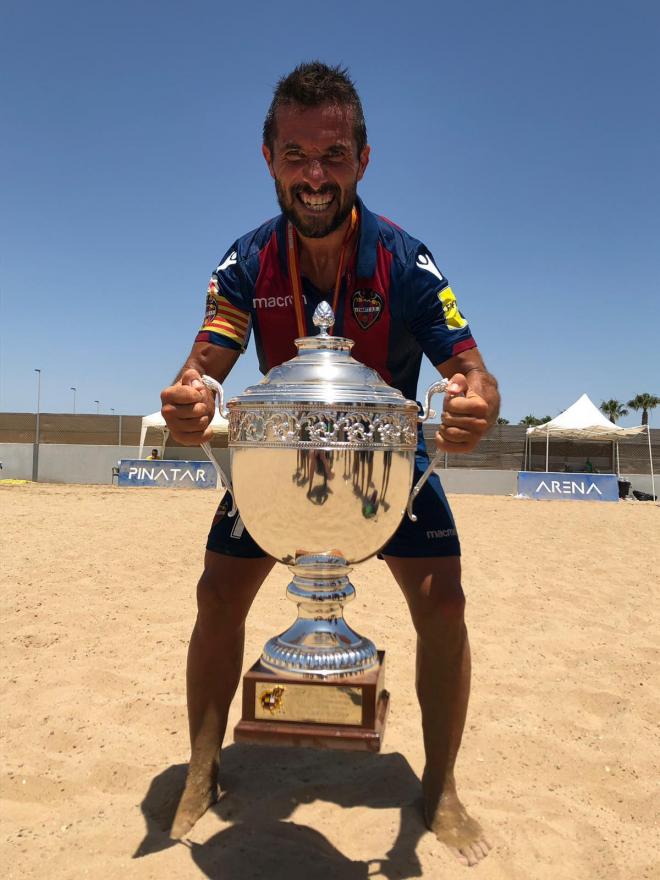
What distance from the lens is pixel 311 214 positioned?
1.83m

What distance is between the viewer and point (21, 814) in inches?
85.9

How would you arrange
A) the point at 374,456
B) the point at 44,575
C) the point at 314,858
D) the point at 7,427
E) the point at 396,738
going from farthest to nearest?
the point at 7,427, the point at 44,575, the point at 396,738, the point at 314,858, the point at 374,456

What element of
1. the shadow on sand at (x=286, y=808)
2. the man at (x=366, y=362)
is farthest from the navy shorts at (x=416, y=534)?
the shadow on sand at (x=286, y=808)

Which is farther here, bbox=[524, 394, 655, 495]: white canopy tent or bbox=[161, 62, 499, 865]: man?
bbox=[524, 394, 655, 495]: white canopy tent

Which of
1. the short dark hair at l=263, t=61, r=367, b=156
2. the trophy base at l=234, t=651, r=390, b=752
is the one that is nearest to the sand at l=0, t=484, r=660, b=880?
the trophy base at l=234, t=651, r=390, b=752

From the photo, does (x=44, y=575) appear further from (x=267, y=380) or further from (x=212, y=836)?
(x=267, y=380)

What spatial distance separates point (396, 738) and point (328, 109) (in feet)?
7.68

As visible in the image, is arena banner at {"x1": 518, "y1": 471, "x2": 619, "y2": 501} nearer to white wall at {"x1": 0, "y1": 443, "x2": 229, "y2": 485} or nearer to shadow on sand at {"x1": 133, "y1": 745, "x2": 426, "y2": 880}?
white wall at {"x1": 0, "y1": 443, "x2": 229, "y2": 485}

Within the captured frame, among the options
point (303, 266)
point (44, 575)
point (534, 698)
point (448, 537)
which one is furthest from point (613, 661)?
point (44, 575)

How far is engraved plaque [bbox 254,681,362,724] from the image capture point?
4.60ft

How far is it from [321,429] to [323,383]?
12 centimetres

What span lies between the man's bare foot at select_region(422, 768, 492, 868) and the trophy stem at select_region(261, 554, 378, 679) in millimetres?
836

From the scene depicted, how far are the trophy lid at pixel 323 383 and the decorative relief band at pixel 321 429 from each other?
3 centimetres

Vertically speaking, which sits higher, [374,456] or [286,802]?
[374,456]
